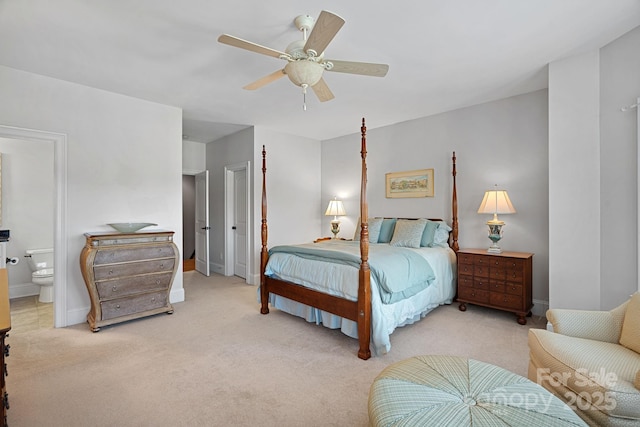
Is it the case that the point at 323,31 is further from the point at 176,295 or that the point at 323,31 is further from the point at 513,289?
the point at 176,295

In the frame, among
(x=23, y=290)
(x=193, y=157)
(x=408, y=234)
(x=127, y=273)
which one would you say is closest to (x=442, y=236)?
(x=408, y=234)

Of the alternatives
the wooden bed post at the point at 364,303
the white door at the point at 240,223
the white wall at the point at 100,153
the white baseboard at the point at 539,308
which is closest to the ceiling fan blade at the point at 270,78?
the wooden bed post at the point at 364,303

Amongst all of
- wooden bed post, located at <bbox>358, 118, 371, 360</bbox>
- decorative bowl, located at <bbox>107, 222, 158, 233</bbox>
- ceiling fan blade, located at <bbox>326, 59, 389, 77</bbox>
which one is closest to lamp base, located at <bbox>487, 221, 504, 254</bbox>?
wooden bed post, located at <bbox>358, 118, 371, 360</bbox>

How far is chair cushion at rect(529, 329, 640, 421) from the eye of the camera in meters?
1.29

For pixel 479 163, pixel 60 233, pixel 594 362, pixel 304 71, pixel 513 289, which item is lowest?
pixel 513 289

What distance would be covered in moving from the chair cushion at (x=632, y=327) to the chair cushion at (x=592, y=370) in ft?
0.12

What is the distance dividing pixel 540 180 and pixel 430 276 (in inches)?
67.8

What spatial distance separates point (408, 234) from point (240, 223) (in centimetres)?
300

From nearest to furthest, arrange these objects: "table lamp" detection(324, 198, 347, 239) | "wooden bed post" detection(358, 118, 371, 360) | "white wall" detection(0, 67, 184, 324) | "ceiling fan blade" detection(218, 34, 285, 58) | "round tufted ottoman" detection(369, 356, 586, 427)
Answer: "round tufted ottoman" detection(369, 356, 586, 427), "ceiling fan blade" detection(218, 34, 285, 58), "wooden bed post" detection(358, 118, 371, 360), "white wall" detection(0, 67, 184, 324), "table lamp" detection(324, 198, 347, 239)

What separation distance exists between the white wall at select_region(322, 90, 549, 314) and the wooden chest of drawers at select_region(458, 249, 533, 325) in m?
0.37

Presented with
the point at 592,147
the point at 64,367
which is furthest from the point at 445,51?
the point at 64,367

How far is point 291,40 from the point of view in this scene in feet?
7.96

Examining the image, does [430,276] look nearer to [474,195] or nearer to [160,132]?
[474,195]

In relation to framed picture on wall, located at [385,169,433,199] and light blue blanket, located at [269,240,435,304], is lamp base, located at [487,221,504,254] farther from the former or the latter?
framed picture on wall, located at [385,169,433,199]
